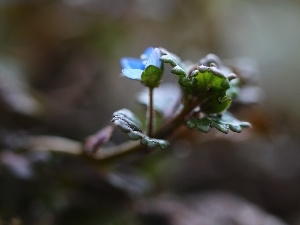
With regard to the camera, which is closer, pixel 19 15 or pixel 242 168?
pixel 242 168

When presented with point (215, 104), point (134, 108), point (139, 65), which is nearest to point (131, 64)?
point (139, 65)

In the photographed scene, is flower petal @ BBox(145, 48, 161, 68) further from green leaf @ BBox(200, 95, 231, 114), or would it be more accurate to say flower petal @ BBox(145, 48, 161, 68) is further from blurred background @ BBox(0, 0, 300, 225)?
blurred background @ BBox(0, 0, 300, 225)

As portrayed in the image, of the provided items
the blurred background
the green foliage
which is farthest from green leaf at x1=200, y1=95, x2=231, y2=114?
the blurred background

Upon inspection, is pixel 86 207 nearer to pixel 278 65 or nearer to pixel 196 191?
pixel 196 191

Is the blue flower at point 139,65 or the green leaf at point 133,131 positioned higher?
the blue flower at point 139,65

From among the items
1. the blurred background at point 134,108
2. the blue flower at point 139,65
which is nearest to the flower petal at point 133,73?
the blue flower at point 139,65

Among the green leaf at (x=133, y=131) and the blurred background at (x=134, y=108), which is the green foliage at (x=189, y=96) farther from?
the blurred background at (x=134, y=108)

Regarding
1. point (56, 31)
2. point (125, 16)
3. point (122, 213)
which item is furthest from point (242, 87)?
point (56, 31)
